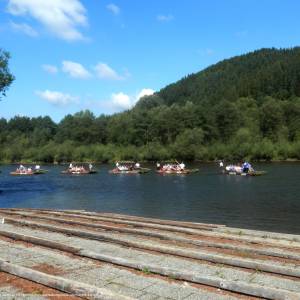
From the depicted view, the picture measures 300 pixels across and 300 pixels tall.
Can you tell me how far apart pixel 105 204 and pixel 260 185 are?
1004 inches

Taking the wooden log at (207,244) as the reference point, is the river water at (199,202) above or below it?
below

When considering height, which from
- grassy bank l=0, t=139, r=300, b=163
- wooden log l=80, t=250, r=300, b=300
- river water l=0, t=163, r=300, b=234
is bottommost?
river water l=0, t=163, r=300, b=234

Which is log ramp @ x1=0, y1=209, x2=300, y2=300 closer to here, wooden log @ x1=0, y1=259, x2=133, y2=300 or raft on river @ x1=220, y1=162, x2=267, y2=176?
wooden log @ x1=0, y1=259, x2=133, y2=300

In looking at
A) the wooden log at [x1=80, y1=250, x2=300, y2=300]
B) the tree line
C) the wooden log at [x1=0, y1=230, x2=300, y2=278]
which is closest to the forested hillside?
the tree line

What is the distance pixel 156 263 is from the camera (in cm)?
1138

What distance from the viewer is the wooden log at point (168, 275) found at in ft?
28.7

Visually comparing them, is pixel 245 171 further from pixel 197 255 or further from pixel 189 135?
pixel 197 255

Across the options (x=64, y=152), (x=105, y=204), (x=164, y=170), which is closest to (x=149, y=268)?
(x=105, y=204)

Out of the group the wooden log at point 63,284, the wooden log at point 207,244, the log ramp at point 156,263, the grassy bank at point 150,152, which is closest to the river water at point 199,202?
the wooden log at point 207,244

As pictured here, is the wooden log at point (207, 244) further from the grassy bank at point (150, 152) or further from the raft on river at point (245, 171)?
the grassy bank at point (150, 152)

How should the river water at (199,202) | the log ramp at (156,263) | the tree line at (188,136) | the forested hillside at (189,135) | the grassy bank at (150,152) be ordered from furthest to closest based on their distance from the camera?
the forested hillside at (189,135), the tree line at (188,136), the grassy bank at (150,152), the river water at (199,202), the log ramp at (156,263)

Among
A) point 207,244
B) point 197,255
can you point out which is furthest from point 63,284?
point 207,244

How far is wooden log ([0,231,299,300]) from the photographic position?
8.73m

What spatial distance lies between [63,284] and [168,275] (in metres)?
2.38
